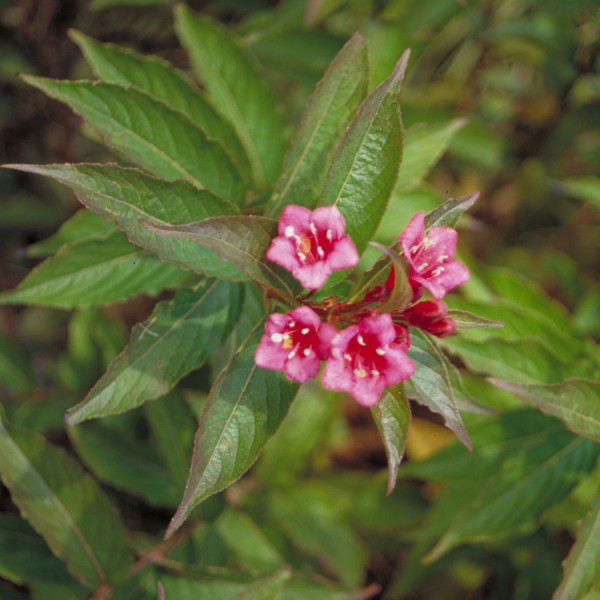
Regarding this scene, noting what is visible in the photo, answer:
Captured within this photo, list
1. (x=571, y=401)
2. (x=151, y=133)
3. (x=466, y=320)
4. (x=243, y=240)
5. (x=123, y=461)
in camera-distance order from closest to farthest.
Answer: (x=243, y=240), (x=466, y=320), (x=571, y=401), (x=151, y=133), (x=123, y=461)

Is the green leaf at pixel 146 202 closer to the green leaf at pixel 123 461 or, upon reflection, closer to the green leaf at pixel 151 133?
the green leaf at pixel 151 133

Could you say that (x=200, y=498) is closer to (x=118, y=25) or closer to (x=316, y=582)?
(x=316, y=582)

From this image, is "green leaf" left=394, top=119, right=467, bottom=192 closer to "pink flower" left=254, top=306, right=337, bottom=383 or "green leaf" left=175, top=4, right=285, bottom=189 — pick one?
"green leaf" left=175, top=4, right=285, bottom=189

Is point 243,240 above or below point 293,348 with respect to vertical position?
above

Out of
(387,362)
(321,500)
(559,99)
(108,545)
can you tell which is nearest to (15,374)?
(108,545)

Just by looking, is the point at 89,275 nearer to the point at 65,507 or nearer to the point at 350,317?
the point at 65,507

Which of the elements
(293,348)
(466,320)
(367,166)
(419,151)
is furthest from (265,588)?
(419,151)
